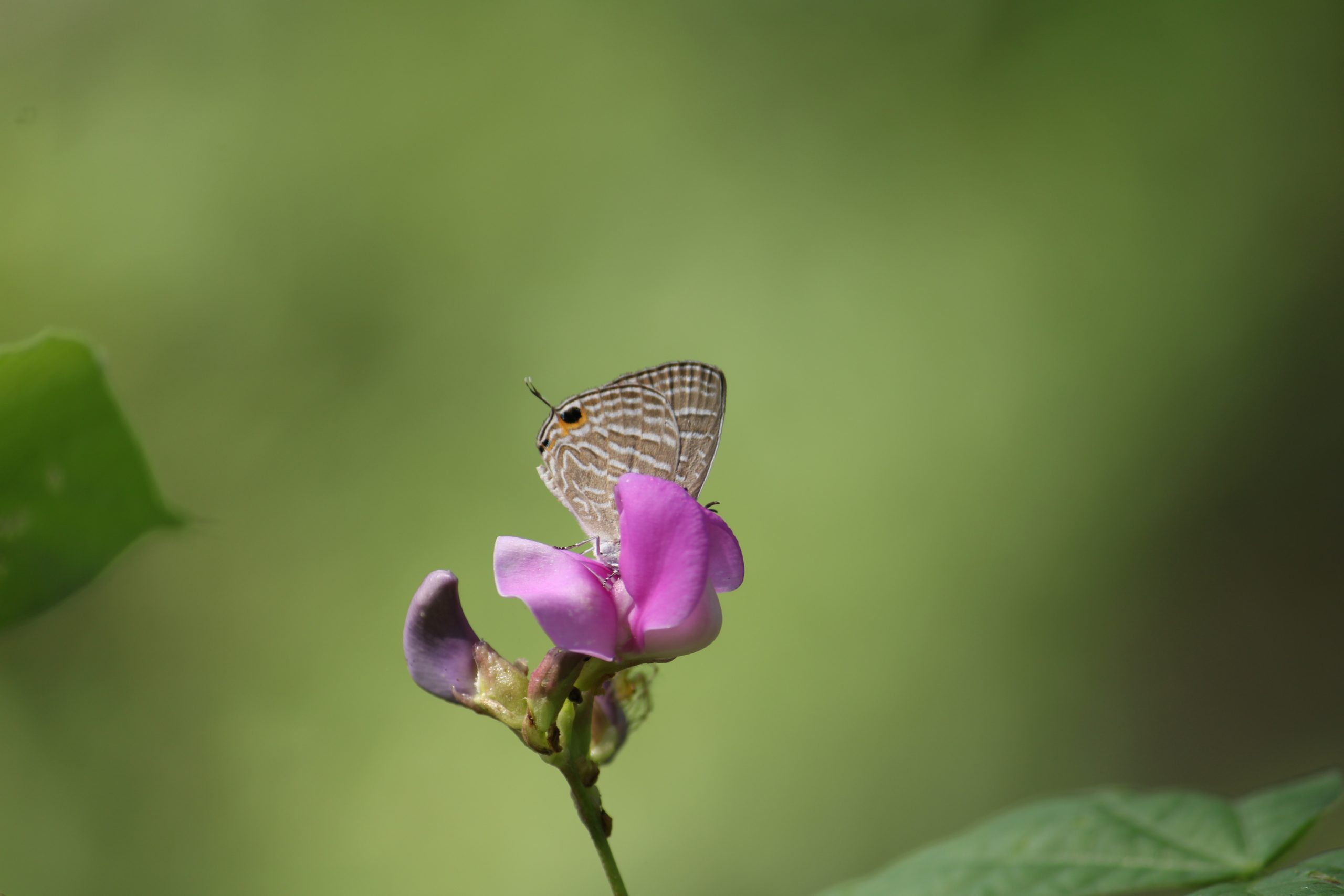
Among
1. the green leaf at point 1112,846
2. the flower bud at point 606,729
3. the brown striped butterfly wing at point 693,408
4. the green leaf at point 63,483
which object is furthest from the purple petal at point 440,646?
the green leaf at point 1112,846

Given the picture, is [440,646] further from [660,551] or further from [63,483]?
[63,483]

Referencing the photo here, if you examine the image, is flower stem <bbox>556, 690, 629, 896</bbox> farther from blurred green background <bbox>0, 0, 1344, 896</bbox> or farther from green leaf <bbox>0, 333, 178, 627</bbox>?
blurred green background <bbox>0, 0, 1344, 896</bbox>

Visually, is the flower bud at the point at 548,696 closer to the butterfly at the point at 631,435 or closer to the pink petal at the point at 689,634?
the pink petal at the point at 689,634

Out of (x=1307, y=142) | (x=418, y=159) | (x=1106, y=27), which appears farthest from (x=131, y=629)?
(x=1307, y=142)

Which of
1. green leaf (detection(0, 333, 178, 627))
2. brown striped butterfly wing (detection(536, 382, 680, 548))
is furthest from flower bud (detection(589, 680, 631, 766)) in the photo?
green leaf (detection(0, 333, 178, 627))

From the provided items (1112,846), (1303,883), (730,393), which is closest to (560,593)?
(1303,883)
